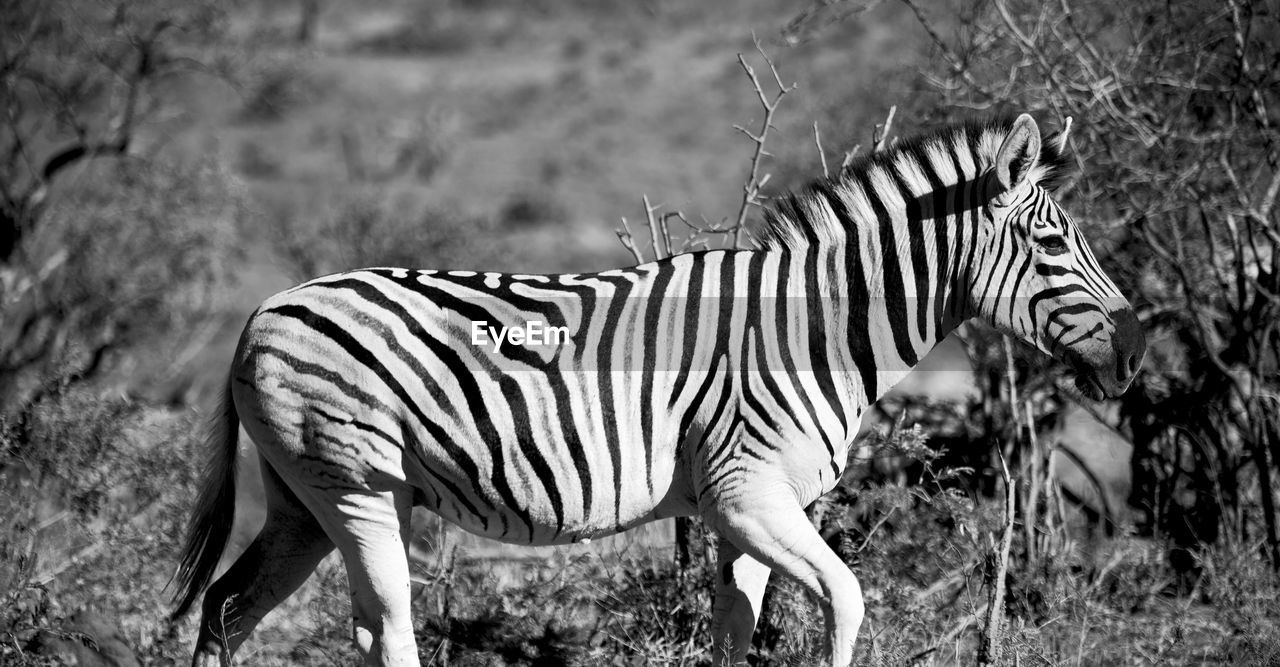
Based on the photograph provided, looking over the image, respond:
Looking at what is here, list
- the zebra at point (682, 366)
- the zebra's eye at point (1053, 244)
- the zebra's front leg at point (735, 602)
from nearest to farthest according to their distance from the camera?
the zebra at point (682, 366) < the zebra's eye at point (1053, 244) < the zebra's front leg at point (735, 602)

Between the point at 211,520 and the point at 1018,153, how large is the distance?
337 cm

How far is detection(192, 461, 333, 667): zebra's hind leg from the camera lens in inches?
191

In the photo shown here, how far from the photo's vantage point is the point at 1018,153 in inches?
175

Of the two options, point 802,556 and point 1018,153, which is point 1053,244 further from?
point 802,556

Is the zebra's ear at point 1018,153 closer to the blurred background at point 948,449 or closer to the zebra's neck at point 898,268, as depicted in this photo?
the zebra's neck at point 898,268

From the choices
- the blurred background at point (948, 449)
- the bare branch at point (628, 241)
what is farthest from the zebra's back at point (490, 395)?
the bare branch at point (628, 241)

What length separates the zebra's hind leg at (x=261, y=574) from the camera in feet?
15.9

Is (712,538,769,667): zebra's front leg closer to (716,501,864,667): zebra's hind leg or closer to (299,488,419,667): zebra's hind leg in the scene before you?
(716,501,864,667): zebra's hind leg

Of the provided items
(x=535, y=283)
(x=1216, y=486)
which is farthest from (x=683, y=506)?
(x=1216, y=486)

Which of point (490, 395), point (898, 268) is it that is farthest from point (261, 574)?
point (898, 268)

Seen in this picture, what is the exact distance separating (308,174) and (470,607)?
96.1 feet

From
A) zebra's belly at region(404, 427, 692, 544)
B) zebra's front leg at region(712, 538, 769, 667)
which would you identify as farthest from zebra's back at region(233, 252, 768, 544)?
zebra's front leg at region(712, 538, 769, 667)

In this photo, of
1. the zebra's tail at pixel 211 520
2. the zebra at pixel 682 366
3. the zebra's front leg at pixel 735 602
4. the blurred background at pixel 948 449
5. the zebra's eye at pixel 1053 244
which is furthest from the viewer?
the blurred background at pixel 948 449

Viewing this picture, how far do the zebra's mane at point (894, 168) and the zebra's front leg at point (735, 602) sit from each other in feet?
3.90
